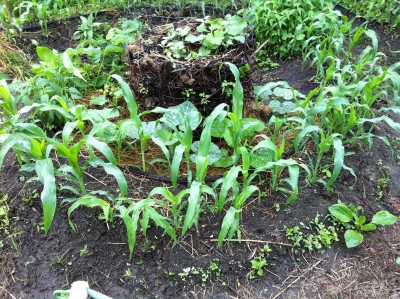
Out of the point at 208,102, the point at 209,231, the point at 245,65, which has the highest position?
the point at 245,65

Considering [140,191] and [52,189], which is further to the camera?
[140,191]

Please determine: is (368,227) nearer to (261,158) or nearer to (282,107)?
(261,158)

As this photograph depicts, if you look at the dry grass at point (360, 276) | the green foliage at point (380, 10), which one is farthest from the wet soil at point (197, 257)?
the green foliage at point (380, 10)

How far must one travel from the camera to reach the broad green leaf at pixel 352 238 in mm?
2043

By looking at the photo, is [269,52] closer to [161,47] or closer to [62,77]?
[161,47]

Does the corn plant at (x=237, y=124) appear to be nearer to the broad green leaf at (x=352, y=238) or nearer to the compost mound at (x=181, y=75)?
the compost mound at (x=181, y=75)

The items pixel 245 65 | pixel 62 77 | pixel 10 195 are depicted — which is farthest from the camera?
pixel 62 77

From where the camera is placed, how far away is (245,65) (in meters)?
2.52

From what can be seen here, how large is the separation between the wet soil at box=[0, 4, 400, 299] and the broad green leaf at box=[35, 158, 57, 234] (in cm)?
30

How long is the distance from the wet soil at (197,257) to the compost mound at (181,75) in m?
0.68

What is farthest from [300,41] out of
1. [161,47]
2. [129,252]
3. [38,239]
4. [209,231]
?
[38,239]

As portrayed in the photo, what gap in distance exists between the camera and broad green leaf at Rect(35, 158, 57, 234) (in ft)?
5.74

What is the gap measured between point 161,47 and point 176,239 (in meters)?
1.36

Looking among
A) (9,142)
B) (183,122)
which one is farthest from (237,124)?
(9,142)
